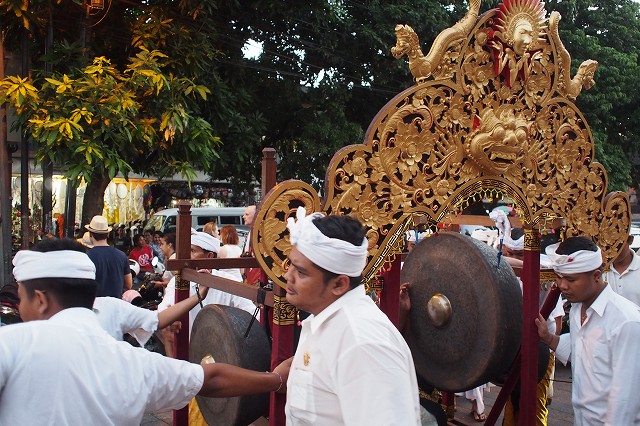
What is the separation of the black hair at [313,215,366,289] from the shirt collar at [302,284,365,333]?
0.04m

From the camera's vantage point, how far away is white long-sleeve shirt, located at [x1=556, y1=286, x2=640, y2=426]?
2.80 meters

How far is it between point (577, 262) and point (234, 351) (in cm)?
181

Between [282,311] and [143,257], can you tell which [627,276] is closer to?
[282,311]

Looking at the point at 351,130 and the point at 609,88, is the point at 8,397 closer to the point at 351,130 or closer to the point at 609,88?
the point at 351,130

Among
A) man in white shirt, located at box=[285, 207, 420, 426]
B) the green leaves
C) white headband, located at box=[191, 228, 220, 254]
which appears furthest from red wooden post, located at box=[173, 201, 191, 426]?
the green leaves

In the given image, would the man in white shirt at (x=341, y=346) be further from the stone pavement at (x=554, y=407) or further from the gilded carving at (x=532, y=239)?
the stone pavement at (x=554, y=407)

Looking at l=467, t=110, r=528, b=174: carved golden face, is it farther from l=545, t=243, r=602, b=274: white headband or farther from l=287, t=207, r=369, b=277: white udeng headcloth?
l=287, t=207, r=369, b=277: white udeng headcloth

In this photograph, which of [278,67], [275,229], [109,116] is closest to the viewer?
[275,229]

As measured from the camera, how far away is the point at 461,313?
393 centimetres

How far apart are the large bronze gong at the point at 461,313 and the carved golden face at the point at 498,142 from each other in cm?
62

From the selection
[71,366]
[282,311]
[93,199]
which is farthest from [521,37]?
[93,199]

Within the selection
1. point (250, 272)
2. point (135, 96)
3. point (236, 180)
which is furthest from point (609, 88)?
point (250, 272)

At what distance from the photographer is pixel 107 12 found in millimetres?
9383

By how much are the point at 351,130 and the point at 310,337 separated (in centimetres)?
1087
